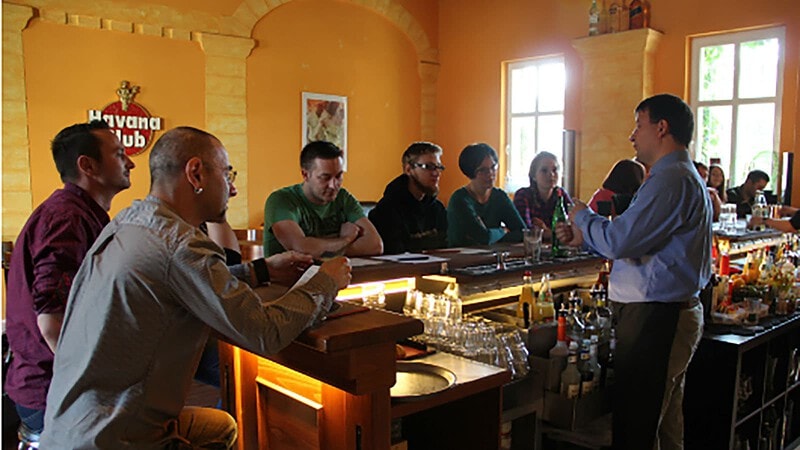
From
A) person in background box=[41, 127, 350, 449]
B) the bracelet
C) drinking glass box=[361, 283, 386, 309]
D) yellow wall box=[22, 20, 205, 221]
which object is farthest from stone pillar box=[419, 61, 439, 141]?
person in background box=[41, 127, 350, 449]

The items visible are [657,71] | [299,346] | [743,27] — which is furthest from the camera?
[657,71]

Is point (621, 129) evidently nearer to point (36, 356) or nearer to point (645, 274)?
point (645, 274)

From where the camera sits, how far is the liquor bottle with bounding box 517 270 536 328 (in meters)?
3.04

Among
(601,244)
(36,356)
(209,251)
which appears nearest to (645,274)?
(601,244)

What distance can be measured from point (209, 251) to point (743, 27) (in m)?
7.21

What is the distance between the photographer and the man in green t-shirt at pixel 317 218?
10.9ft

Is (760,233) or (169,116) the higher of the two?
(169,116)

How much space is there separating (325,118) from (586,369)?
6.69 m

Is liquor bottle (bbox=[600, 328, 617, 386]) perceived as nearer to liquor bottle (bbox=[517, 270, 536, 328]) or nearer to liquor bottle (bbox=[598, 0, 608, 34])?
liquor bottle (bbox=[517, 270, 536, 328])

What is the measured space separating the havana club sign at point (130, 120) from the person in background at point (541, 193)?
4.50 meters

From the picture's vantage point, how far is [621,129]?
7.92 meters

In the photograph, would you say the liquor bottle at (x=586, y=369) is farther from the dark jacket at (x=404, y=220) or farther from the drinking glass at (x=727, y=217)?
the drinking glass at (x=727, y=217)

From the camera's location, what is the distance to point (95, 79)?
7.04m

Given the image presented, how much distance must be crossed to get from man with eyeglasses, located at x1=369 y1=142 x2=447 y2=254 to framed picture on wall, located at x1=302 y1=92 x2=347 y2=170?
519cm
